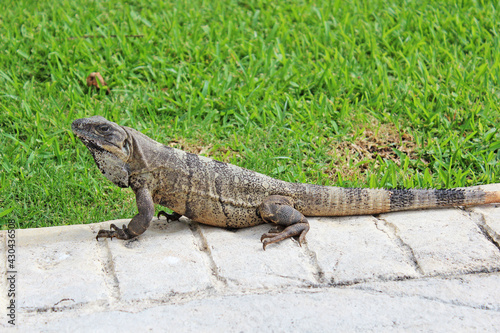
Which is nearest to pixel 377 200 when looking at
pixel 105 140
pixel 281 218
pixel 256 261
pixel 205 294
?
pixel 281 218

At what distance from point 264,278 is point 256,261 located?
21cm

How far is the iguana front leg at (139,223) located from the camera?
3.94 metres

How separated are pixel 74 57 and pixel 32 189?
228 centimetres

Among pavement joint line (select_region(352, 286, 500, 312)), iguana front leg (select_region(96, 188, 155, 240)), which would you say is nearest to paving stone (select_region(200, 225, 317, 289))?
pavement joint line (select_region(352, 286, 500, 312))

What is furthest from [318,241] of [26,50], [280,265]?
[26,50]

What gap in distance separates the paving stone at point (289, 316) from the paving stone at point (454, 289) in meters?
0.05

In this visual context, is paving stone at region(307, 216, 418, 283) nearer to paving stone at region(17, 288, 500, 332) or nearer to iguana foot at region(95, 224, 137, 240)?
paving stone at region(17, 288, 500, 332)

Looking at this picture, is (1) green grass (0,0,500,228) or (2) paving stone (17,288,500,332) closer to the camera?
(2) paving stone (17,288,500,332)

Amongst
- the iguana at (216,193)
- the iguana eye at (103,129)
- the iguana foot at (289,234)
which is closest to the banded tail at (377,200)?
the iguana at (216,193)

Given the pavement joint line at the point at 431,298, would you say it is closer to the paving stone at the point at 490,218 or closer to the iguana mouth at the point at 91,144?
the paving stone at the point at 490,218

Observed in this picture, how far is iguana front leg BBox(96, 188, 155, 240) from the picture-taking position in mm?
3943

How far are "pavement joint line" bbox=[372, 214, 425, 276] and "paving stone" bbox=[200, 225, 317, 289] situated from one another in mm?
668

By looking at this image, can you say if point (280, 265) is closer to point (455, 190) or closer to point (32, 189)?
point (455, 190)

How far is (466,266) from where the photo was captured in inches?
143
